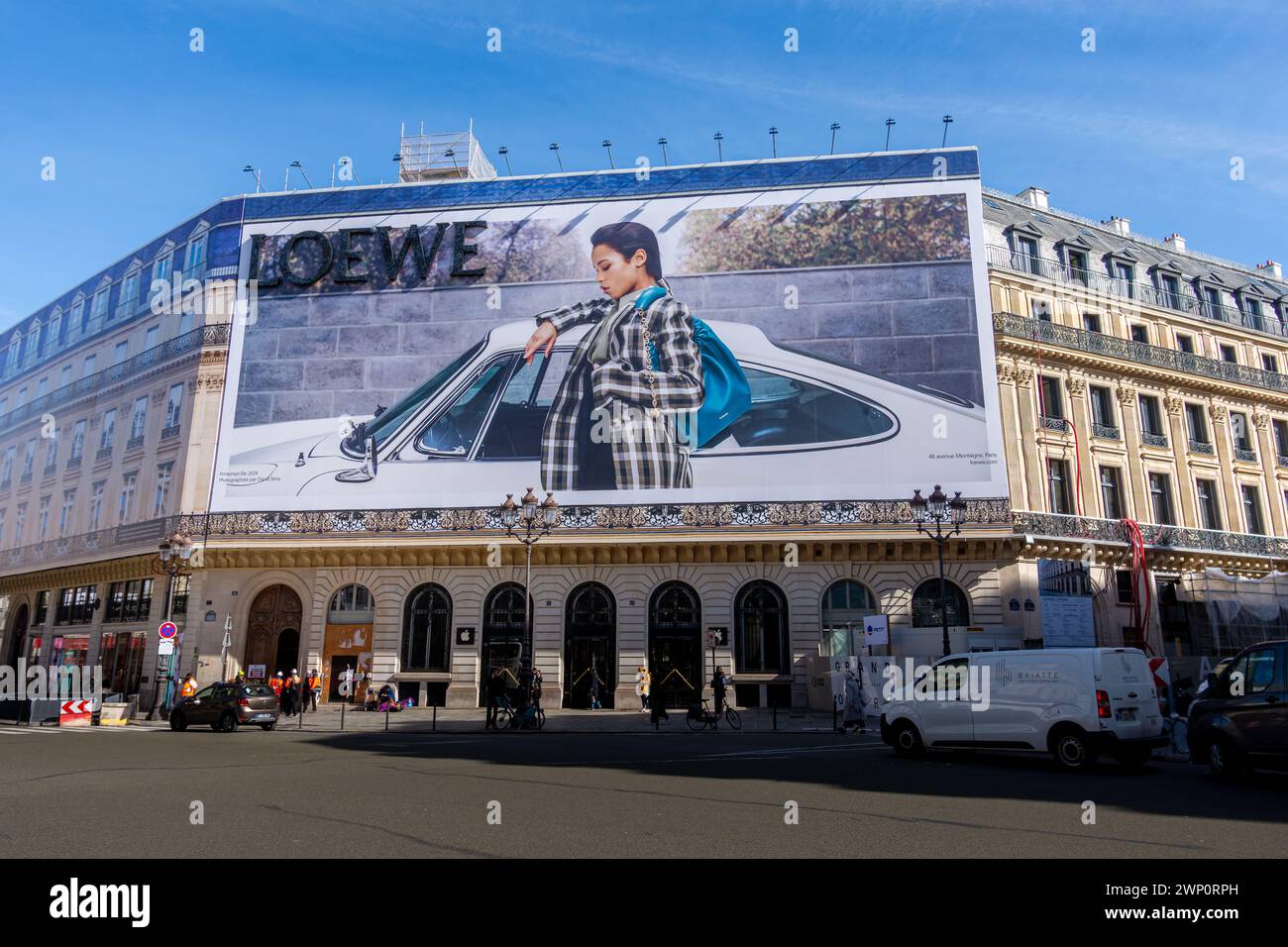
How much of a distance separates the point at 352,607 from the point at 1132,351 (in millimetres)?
32878

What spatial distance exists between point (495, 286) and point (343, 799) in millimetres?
27427

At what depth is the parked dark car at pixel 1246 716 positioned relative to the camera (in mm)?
10906

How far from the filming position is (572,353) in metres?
32.6

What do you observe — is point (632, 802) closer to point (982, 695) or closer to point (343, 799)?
point (343, 799)

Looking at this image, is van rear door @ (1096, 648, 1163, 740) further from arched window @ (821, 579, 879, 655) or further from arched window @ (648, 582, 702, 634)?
arched window @ (648, 582, 702, 634)

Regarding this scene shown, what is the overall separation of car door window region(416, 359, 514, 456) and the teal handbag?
20.0 ft

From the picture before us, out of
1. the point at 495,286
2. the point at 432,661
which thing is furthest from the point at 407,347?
the point at 432,661

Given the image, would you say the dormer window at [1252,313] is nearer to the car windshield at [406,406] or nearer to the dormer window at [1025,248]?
the dormer window at [1025,248]

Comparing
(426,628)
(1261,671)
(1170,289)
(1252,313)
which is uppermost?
(1170,289)

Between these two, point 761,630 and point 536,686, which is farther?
point 761,630

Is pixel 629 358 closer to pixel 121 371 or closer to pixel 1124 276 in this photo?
pixel 1124 276

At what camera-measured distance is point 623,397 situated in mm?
31875

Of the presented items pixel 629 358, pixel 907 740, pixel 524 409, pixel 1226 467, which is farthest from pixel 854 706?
pixel 1226 467

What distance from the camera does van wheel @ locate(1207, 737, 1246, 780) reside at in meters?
11.4
